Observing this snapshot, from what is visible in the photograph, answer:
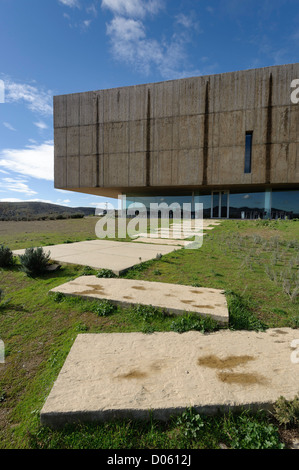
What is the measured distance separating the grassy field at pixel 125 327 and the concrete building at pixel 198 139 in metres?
15.8

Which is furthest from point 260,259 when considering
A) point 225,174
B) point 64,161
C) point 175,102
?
point 64,161

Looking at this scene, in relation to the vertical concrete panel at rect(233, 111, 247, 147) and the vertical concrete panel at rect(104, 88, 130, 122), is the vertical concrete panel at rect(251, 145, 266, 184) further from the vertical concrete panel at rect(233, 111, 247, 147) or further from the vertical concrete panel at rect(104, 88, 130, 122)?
the vertical concrete panel at rect(104, 88, 130, 122)

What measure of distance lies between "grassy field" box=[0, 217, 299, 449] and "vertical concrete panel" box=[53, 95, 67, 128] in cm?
2292

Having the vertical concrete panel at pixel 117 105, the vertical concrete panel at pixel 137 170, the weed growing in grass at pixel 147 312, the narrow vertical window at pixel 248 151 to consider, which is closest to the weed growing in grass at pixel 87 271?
the weed growing in grass at pixel 147 312

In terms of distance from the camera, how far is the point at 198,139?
2000 centimetres

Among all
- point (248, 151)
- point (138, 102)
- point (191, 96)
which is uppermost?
point (138, 102)

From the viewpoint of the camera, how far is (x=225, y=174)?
1991 centimetres

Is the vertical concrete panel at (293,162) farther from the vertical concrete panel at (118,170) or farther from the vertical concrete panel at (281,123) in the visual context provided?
the vertical concrete panel at (118,170)

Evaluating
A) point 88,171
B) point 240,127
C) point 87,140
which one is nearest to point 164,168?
point 240,127

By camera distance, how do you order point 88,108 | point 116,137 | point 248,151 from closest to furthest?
point 248,151 < point 116,137 < point 88,108

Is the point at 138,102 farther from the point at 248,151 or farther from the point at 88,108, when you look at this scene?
the point at 248,151

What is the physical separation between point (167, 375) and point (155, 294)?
149cm

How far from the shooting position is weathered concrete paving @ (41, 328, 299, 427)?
1.51 meters

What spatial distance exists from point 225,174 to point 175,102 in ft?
25.1
